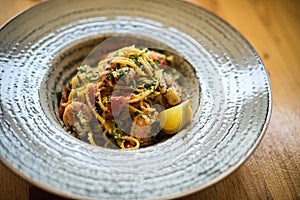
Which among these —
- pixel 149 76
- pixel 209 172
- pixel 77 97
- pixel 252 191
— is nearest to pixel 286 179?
pixel 252 191

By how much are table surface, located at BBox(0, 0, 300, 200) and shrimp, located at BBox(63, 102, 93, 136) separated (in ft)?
1.72

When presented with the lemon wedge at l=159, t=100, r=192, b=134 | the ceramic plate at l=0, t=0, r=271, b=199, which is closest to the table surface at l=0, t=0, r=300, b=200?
the ceramic plate at l=0, t=0, r=271, b=199

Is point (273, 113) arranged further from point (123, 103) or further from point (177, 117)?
point (123, 103)

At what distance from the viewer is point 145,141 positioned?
9.20 feet

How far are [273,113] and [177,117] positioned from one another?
103cm

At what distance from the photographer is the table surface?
8.50 feet

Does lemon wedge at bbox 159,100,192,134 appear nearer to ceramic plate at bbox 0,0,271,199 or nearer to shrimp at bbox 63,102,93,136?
ceramic plate at bbox 0,0,271,199

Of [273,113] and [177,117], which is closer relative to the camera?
[177,117]

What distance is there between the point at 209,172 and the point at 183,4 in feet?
5.79

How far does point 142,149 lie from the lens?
2467 millimetres

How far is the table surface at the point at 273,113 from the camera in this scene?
8.50ft

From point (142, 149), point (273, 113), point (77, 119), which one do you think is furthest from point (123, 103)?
point (273, 113)

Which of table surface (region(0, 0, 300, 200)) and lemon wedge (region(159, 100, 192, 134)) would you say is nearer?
table surface (region(0, 0, 300, 200))

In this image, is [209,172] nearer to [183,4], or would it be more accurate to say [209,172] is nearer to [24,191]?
[24,191]
